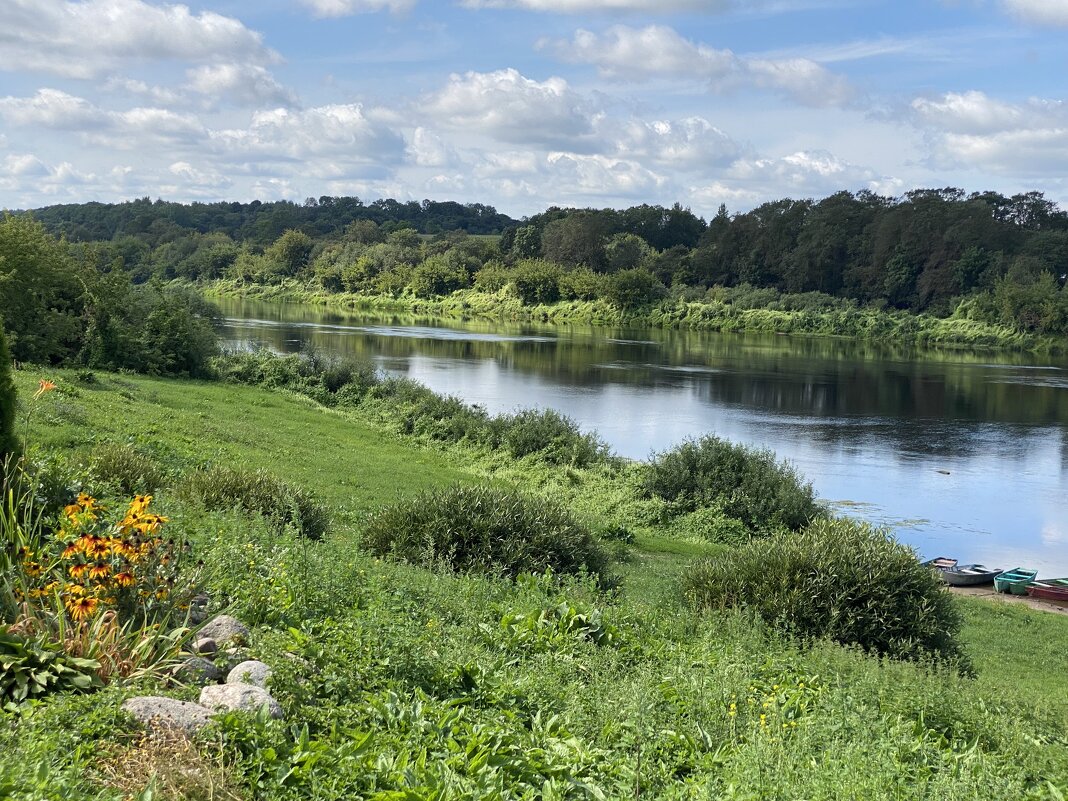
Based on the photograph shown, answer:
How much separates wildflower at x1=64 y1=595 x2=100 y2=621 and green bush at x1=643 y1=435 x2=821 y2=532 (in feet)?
56.6

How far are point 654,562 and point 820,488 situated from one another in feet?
45.6

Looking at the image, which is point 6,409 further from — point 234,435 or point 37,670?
point 234,435

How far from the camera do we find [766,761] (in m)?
5.67

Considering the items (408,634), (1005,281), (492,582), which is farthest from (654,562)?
(1005,281)

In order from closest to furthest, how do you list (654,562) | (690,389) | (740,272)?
(654,562) < (690,389) < (740,272)

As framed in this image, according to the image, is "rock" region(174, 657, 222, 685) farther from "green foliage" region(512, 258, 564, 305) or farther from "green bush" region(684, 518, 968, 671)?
"green foliage" region(512, 258, 564, 305)

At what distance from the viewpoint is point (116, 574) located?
643 cm

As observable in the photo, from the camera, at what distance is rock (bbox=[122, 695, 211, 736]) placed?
5117mm

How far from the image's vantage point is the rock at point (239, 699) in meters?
5.44

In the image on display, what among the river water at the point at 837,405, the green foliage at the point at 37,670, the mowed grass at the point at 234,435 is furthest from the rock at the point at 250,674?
the river water at the point at 837,405

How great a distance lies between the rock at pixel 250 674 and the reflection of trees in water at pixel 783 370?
34.0m

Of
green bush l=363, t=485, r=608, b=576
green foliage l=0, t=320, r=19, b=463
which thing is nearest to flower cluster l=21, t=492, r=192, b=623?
green foliage l=0, t=320, r=19, b=463

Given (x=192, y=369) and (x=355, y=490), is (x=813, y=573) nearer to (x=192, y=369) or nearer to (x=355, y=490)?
(x=355, y=490)

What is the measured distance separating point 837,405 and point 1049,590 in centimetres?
2792
